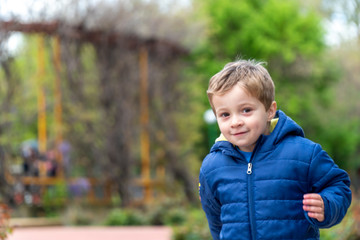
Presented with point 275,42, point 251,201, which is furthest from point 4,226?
point 275,42

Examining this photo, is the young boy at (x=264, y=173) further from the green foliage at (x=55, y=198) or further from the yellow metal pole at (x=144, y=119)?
the yellow metal pole at (x=144, y=119)

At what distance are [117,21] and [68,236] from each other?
657 cm

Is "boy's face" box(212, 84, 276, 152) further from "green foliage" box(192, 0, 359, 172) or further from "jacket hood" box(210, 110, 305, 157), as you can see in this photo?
"green foliage" box(192, 0, 359, 172)

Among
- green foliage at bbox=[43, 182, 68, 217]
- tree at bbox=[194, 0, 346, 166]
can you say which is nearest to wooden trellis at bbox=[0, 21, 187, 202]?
green foliage at bbox=[43, 182, 68, 217]

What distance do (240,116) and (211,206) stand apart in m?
0.50

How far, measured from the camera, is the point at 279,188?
9.25 ft

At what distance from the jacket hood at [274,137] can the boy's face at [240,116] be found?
5cm

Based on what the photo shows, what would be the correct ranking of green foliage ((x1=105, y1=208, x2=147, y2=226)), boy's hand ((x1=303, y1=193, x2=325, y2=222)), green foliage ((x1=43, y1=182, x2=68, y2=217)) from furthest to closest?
1. green foliage ((x1=43, y1=182, x2=68, y2=217))
2. green foliage ((x1=105, y1=208, x2=147, y2=226))
3. boy's hand ((x1=303, y1=193, x2=325, y2=222))

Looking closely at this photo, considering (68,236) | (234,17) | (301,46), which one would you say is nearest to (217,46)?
(234,17)

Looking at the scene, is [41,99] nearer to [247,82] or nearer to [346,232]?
[346,232]

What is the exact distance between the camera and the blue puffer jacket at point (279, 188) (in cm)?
279

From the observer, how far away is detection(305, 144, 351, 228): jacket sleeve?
273cm

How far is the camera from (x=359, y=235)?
8312 millimetres

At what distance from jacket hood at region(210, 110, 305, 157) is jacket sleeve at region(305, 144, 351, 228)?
169 millimetres
